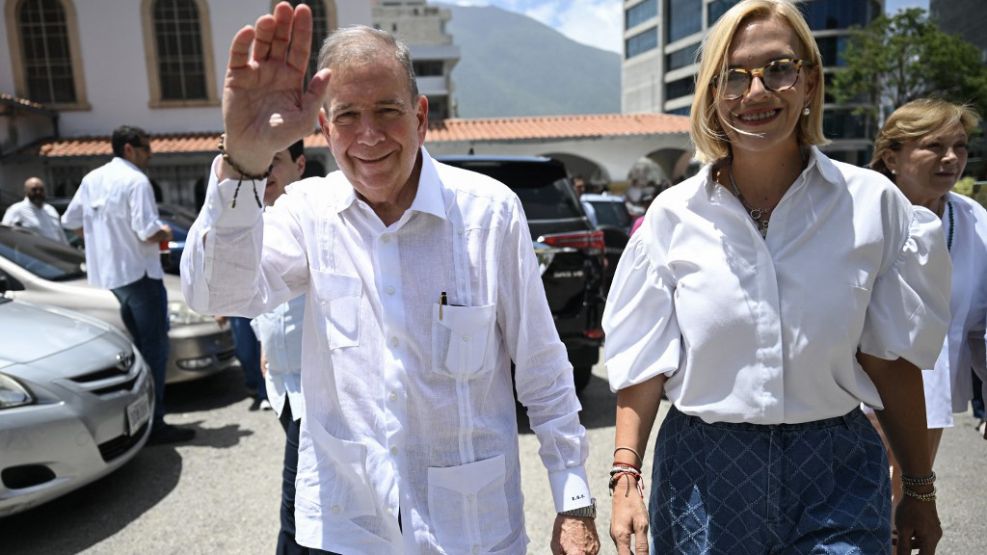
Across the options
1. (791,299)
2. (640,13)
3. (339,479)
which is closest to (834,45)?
(640,13)

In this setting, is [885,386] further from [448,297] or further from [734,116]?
[448,297]

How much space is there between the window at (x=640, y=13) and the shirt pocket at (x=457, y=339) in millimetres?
73982

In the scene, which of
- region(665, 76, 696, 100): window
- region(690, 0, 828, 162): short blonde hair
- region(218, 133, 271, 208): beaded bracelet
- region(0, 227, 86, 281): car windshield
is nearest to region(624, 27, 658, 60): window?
region(665, 76, 696, 100): window

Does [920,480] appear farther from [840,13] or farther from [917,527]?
[840,13]

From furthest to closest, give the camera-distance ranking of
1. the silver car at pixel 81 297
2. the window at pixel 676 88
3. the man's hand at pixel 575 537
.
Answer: the window at pixel 676 88, the silver car at pixel 81 297, the man's hand at pixel 575 537

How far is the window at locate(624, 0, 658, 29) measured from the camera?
70.2 metres

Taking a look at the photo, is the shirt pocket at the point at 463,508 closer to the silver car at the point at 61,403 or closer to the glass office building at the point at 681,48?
the silver car at the point at 61,403

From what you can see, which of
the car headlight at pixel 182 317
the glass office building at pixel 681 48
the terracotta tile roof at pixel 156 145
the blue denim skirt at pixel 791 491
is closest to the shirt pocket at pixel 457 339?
the blue denim skirt at pixel 791 491

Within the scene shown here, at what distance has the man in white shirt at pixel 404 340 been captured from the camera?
69.2 inches

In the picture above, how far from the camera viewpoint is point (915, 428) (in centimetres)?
189

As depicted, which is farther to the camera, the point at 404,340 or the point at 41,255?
the point at 41,255

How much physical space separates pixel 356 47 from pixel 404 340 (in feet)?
2.39

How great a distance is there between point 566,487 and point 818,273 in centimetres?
83

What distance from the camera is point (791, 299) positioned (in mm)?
1735
